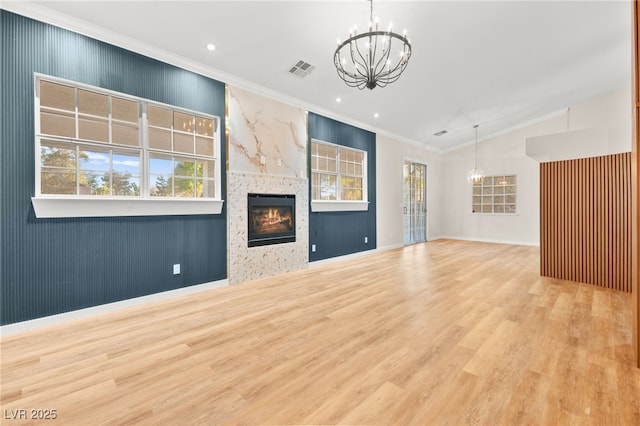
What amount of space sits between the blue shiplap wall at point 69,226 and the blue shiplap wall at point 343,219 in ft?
8.05

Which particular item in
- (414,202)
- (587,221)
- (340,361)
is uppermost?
(414,202)

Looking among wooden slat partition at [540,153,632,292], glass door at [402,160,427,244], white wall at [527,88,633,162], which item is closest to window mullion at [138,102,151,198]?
wooden slat partition at [540,153,632,292]

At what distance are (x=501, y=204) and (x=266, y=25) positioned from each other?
28.1 ft

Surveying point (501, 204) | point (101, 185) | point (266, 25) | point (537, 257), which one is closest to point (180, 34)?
point (266, 25)

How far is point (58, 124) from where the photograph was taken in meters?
3.01

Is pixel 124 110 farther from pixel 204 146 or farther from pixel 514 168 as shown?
pixel 514 168

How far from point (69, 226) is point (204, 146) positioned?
6.27ft

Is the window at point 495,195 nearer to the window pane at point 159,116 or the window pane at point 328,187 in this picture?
the window pane at point 328,187

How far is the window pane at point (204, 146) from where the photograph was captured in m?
4.11

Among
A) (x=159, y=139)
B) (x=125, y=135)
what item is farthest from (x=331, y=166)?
(x=125, y=135)

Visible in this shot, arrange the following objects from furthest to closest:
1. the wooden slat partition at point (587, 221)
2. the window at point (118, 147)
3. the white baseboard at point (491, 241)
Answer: the white baseboard at point (491, 241) < the wooden slat partition at point (587, 221) < the window at point (118, 147)

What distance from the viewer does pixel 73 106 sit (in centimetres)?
310

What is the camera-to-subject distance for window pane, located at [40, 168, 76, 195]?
2.92 m

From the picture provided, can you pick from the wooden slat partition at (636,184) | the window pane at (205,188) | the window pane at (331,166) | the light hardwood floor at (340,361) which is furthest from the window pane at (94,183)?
the wooden slat partition at (636,184)
